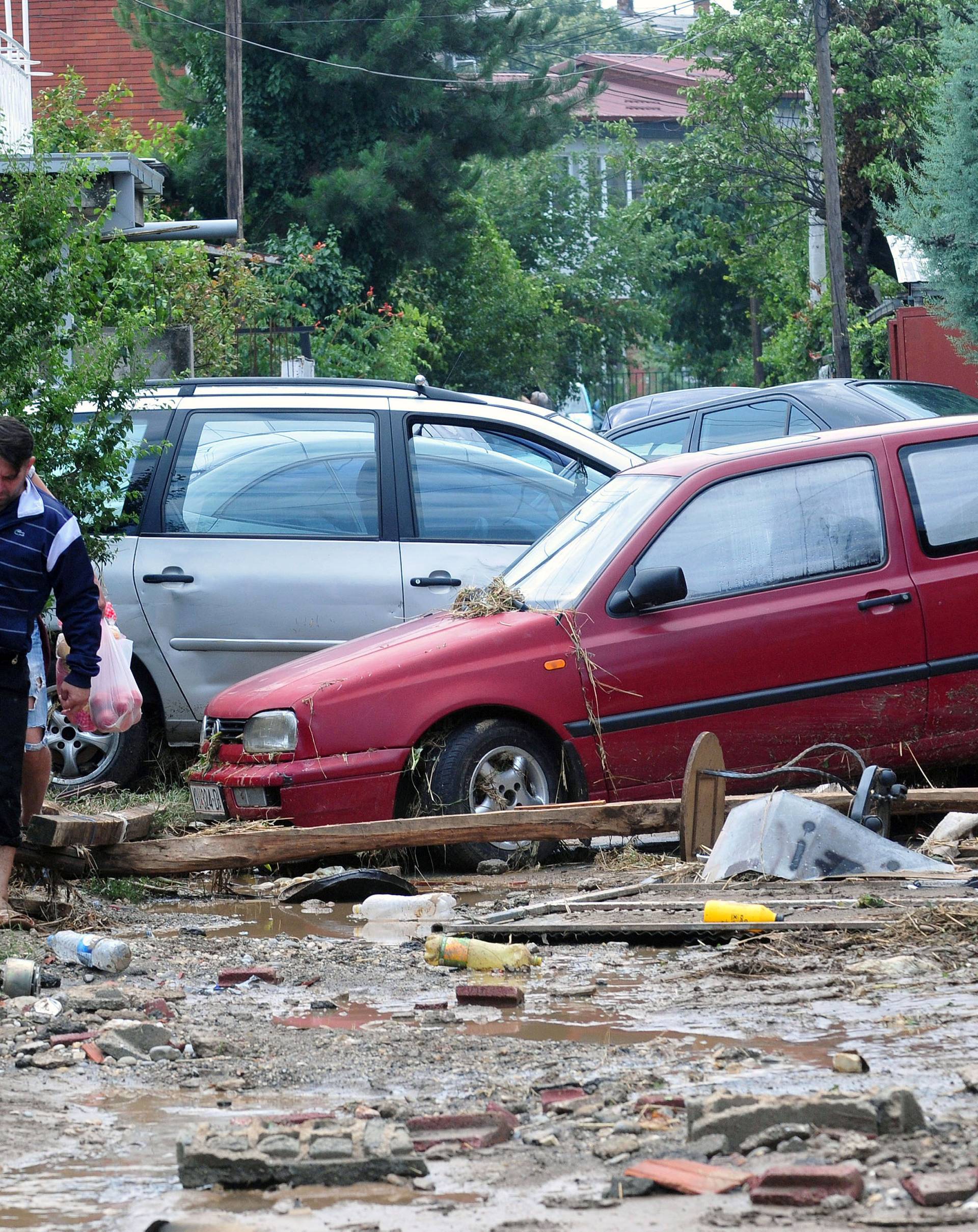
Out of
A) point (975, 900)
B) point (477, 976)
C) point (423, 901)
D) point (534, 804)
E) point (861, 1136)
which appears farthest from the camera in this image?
point (534, 804)

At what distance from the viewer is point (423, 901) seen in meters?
6.09

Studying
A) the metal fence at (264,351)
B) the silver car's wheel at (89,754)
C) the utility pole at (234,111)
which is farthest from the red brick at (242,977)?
the utility pole at (234,111)

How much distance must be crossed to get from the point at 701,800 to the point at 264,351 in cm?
1510

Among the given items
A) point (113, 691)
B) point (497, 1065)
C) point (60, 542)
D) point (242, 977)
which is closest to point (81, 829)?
point (113, 691)

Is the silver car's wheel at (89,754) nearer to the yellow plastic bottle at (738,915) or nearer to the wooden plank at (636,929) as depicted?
the wooden plank at (636,929)

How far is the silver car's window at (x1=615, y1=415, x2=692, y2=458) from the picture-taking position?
559 inches

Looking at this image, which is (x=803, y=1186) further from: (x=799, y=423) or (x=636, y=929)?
(x=799, y=423)

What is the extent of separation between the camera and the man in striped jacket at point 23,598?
5.82 m

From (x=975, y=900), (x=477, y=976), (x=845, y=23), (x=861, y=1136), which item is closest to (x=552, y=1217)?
(x=861, y=1136)

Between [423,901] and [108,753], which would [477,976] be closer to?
[423,901]

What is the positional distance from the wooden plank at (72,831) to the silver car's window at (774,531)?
2.59 meters

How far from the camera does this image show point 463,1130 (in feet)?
11.3

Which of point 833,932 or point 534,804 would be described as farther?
point 534,804

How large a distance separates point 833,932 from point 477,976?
45.1 inches
